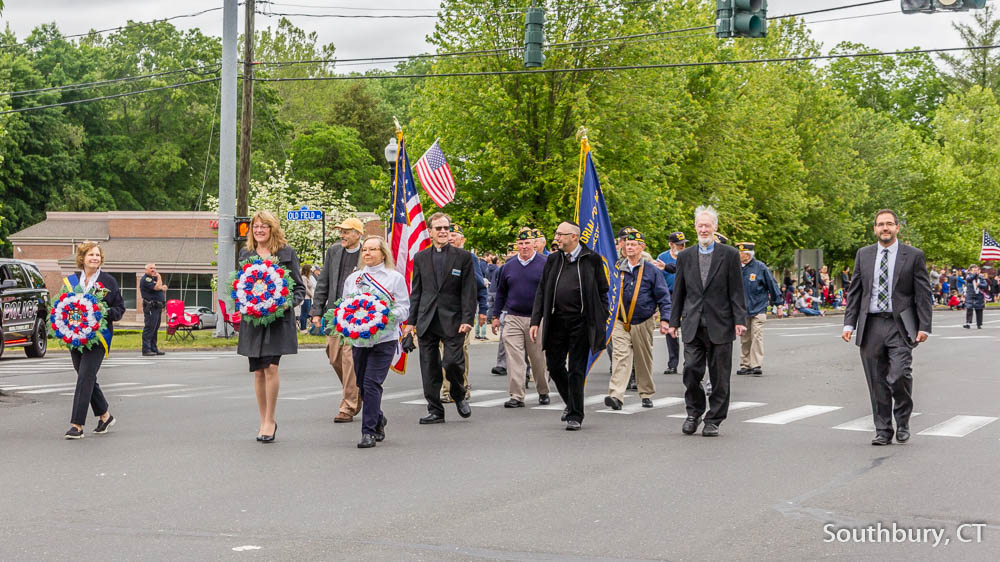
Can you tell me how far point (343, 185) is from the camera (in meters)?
73.4

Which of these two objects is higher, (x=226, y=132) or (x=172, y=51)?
(x=172, y=51)

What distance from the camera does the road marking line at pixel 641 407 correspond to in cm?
1288

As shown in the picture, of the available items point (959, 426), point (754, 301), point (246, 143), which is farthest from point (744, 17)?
point (246, 143)

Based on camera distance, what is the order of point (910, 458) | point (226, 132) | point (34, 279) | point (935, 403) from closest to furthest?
point (910, 458), point (935, 403), point (34, 279), point (226, 132)

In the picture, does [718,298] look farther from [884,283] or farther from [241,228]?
[241,228]

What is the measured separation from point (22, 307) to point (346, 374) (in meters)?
13.2

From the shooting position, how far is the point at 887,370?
1041 centimetres

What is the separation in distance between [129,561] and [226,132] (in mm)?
22653

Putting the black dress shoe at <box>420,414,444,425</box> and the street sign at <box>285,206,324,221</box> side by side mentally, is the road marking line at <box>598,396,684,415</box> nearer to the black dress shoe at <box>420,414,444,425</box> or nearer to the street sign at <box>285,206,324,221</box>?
the black dress shoe at <box>420,414,444,425</box>

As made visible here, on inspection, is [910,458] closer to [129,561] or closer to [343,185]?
[129,561]

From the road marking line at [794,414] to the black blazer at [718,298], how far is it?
160cm

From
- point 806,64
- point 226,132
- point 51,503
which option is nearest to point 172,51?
point 806,64

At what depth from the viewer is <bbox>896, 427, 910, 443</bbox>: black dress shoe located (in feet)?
33.9

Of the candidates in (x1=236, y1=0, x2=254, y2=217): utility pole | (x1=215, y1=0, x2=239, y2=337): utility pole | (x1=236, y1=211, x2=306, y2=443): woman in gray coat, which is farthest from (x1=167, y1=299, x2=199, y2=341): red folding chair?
(x1=236, y1=211, x2=306, y2=443): woman in gray coat
